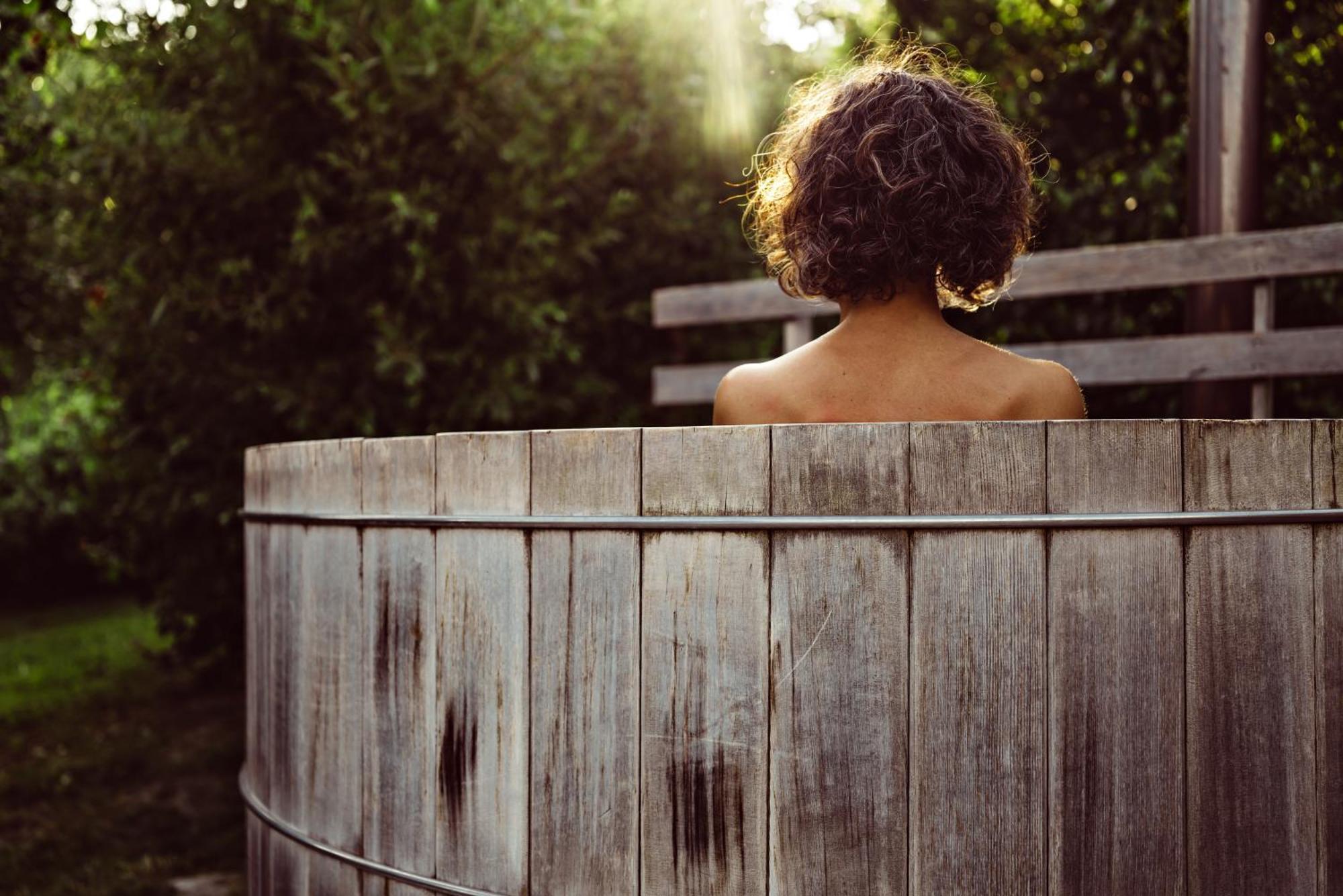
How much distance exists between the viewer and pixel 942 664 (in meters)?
1.76

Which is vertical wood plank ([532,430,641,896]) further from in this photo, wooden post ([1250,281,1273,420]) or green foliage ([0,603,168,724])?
green foliage ([0,603,168,724])

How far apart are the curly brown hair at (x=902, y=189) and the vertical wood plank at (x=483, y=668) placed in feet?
2.17

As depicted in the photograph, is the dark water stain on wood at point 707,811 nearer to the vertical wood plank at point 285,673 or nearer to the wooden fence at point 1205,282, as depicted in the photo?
the vertical wood plank at point 285,673

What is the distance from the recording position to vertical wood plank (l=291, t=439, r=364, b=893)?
7.45 feet

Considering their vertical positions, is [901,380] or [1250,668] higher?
[901,380]

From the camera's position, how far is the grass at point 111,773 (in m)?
4.61

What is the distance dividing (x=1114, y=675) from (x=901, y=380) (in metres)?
0.60

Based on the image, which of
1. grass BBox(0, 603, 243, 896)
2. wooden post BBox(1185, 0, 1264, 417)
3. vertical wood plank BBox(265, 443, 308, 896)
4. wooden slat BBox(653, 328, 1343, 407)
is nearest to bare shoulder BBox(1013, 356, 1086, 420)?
vertical wood plank BBox(265, 443, 308, 896)

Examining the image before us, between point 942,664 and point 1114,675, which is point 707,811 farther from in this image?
point 1114,675

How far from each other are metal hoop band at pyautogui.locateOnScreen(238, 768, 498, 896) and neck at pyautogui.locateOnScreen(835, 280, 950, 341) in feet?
3.87

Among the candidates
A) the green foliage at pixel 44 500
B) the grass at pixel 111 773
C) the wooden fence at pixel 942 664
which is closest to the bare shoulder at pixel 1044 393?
the wooden fence at pixel 942 664

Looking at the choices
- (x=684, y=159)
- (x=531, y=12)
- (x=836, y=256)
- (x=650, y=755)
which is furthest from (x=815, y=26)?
(x=650, y=755)

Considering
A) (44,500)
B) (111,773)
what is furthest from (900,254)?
(44,500)

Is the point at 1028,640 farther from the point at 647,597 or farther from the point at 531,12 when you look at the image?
the point at 531,12
